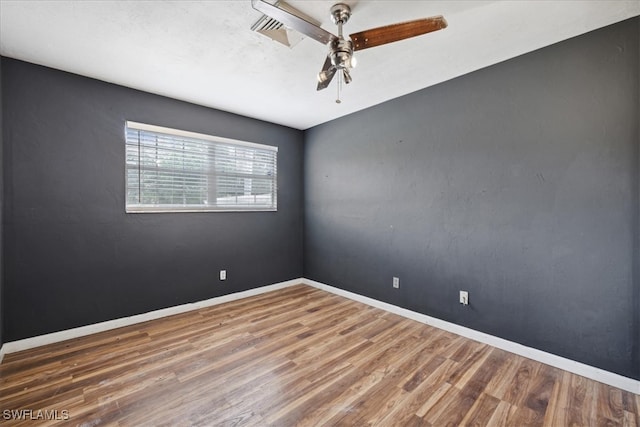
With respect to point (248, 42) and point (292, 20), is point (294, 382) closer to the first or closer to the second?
point (292, 20)

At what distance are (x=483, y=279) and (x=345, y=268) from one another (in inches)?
68.4

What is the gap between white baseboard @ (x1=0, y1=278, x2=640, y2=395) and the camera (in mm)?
1949

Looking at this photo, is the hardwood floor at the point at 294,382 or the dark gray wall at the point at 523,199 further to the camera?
the dark gray wall at the point at 523,199

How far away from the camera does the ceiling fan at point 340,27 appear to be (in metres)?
1.50

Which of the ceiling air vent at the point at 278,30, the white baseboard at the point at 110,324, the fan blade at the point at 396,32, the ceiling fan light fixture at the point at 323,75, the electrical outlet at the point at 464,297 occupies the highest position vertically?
the ceiling air vent at the point at 278,30

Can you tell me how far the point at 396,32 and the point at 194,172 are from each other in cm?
272

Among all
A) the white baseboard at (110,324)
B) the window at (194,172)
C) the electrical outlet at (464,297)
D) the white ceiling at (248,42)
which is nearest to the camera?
the white ceiling at (248,42)

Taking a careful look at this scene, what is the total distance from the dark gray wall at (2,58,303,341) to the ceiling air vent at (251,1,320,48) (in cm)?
178

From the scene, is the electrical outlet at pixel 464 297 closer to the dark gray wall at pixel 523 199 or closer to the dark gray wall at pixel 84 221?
the dark gray wall at pixel 523 199

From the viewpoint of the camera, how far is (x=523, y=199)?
230 centimetres

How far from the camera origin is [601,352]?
1.97 meters
